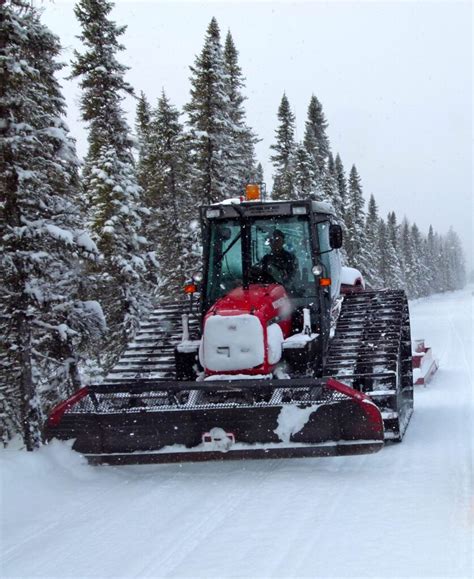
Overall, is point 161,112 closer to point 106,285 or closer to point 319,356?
point 106,285

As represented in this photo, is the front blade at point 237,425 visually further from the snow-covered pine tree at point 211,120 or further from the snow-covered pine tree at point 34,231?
the snow-covered pine tree at point 211,120

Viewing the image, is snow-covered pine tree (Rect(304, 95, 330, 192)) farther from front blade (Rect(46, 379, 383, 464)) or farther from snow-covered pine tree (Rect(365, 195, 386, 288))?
front blade (Rect(46, 379, 383, 464))

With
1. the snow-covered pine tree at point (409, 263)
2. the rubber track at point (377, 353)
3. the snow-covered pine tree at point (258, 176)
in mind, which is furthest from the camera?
the snow-covered pine tree at point (409, 263)

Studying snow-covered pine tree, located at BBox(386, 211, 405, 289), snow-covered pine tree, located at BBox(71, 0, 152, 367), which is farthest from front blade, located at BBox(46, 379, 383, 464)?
snow-covered pine tree, located at BBox(386, 211, 405, 289)

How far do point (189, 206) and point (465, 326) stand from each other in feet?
54.1

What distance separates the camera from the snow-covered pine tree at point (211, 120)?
25406mm

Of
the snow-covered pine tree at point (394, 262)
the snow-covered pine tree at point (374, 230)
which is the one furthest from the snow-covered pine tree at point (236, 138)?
the snow-covered pine tree at point (394, 262)

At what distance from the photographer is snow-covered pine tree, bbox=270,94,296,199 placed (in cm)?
3669

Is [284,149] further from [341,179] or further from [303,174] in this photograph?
[341,179]

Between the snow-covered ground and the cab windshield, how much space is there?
2.28 meters

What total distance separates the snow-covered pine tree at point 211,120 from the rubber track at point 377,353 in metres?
15.3

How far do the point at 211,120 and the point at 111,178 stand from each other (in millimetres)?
6685

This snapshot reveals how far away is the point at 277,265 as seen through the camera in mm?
8844

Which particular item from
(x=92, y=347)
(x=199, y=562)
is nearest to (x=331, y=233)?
(x=199, y=562)
